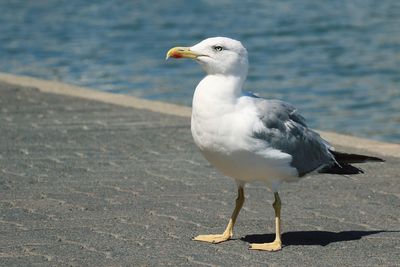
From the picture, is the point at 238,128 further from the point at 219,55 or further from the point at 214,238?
the point at 214,238

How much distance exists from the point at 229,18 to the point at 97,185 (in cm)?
1532

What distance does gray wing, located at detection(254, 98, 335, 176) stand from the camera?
6598mm

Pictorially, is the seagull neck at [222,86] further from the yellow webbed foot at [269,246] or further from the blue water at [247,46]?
the blue water at [247,46]

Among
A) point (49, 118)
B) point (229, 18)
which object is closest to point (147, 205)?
point (49, 118)

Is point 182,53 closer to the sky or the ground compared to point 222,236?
closer to the sky

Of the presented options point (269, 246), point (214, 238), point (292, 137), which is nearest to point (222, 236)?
point (214, 238)

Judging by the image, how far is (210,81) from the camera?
659 cm

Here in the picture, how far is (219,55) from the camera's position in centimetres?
660

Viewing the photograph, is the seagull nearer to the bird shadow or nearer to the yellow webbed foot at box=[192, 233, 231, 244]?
the yellow webbed foot at box=[192, 233, 231, 244]

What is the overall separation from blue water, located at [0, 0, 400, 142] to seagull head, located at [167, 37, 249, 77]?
6.40m

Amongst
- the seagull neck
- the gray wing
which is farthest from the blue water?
the seagull neck

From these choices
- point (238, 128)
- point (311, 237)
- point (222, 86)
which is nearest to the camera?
point (238, 128)

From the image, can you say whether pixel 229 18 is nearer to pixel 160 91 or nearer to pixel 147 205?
pixel 160 91

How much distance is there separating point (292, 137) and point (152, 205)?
144cm
